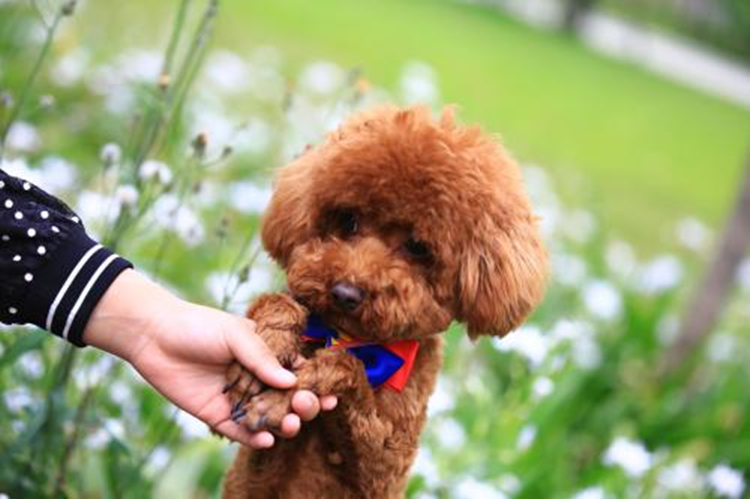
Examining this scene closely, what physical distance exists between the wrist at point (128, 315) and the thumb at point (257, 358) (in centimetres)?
17

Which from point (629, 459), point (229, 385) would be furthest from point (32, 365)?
point (629, 459)

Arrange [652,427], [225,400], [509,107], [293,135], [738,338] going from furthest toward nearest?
[509,107]
[738,338]
[293,135]
[652,427]
[225,400]

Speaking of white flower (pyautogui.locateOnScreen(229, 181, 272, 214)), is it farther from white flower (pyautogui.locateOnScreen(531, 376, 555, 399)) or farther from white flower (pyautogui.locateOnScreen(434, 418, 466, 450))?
white flower (pyautogui.locateOnScreen(531, 376, 555, 399))

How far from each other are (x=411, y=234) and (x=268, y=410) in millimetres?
363

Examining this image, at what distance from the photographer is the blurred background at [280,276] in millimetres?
2395

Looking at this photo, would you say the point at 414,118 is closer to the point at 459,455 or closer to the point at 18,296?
the point at 18,296

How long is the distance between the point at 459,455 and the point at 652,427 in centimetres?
119

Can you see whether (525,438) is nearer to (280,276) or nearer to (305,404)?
(280,276)

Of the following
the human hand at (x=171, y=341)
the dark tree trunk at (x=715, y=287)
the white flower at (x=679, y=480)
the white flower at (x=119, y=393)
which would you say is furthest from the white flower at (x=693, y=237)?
the human hand at (x=171, y=341)

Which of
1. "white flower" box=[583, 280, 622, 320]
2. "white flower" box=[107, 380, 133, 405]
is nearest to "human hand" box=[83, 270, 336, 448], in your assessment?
"white flower" box=[107, 380, 133, 405]

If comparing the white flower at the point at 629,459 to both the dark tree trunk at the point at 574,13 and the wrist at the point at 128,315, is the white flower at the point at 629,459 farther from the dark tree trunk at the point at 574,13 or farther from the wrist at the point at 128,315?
the dark tree trunk at the point at 574,13

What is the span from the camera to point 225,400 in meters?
1.66

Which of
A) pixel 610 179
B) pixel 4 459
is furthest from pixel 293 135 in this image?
pixel 610 179

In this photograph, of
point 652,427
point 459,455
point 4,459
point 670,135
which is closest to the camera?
point 4,459
